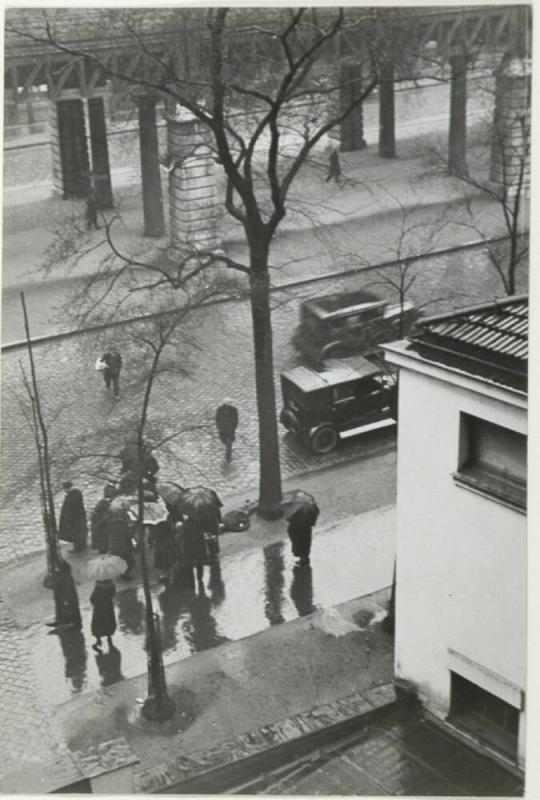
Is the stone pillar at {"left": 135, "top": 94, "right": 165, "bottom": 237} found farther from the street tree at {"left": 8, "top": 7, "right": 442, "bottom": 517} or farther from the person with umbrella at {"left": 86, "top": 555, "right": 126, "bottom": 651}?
the person with umbrella at {"left": 86, "top": 555, "right": 126, "bottom": 651}

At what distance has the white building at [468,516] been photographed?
1534 centimetres

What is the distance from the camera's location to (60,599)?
20531mm

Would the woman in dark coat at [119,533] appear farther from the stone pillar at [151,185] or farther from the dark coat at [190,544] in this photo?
the stone pillar at [151,185]

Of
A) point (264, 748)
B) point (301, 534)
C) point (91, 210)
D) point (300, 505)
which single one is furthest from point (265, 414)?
point (264, 748)

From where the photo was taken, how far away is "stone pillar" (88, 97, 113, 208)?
26.4 m

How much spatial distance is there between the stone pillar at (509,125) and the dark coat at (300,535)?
21.9 feet

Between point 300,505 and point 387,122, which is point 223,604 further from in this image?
point 387,122

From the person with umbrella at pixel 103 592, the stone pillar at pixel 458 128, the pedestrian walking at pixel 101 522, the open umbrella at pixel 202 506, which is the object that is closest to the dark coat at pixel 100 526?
the pedestrian walking at pixel 101 522

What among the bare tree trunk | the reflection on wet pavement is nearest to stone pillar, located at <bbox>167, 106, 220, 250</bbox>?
the bare tree trunk

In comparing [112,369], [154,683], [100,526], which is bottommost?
[154,683]

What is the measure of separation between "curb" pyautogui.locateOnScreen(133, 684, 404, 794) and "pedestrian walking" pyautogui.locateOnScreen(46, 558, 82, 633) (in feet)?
12.1

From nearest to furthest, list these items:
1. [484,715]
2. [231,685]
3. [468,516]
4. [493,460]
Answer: [493,460] → [468,516] → [484,715] → [231,685]

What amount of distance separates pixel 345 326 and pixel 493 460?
12.0 meters

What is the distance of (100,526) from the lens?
2144 cm
